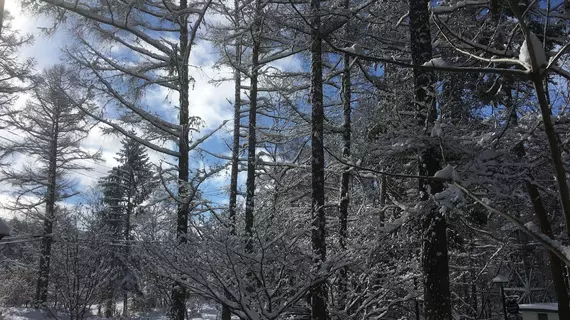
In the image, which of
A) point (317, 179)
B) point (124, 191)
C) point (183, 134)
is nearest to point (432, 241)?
point (317, 179)

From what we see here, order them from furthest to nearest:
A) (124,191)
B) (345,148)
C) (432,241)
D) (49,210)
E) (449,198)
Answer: (124,191) → (49,210) → (345,148) → (432,241) → (449,198)

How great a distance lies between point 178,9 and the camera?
8734 millimetres

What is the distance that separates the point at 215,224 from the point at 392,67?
6.10 meters

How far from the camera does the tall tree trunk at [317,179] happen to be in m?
7.18

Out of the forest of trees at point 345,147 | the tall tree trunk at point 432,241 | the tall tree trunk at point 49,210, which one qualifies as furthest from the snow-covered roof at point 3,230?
the tall tree trunk at point 49,210

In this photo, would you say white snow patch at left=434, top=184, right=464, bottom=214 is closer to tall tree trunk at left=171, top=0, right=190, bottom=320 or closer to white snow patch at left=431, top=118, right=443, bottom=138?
white snow patch at left=431, top=118, right=443, bottom=138

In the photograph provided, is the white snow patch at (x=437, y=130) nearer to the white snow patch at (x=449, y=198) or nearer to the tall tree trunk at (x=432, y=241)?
the white snow patch at (x=449, y=198)

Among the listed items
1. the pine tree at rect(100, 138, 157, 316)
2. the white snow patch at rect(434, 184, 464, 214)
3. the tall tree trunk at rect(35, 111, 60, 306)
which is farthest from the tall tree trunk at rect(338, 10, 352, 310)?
the pine tree at rect(100, 138, 157, 316)

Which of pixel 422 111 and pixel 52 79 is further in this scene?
pixel 52 79

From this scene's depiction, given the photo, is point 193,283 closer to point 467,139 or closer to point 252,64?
point 467,139

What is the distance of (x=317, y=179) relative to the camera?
804 cm

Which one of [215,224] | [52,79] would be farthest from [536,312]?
[52,79]

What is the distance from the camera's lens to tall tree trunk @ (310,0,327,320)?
718 centimetres

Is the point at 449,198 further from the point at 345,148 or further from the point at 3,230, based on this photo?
the point at 345,148
